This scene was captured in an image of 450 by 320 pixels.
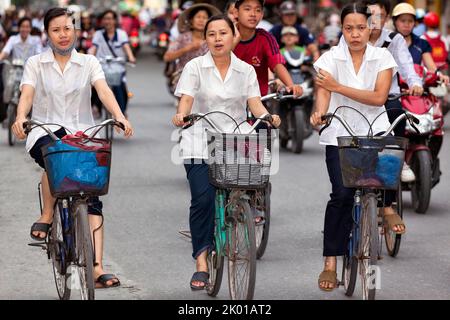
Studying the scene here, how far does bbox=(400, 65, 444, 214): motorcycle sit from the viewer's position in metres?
11.0

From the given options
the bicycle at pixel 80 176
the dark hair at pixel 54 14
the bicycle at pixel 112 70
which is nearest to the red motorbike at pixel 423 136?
the dark hair at pixel 54 14

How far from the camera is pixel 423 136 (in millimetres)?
11375

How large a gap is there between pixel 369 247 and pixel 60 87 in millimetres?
2087

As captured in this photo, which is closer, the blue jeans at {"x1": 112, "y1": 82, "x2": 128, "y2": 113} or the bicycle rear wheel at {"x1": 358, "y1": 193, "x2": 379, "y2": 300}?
the bicycle rear wheel at {"x1": 358, "y1": 193, "x2": 379, "y2": 300}

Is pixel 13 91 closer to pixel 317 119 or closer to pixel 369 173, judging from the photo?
pixel 317 119

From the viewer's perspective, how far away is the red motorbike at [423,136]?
36.2ft

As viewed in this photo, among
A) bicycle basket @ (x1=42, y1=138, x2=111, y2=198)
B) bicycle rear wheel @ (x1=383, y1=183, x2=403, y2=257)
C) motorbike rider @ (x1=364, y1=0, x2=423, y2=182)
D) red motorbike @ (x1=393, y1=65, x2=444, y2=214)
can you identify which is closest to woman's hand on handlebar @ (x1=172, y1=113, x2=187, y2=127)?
bicycle basket @ (x1=42, y1=138, x2=111, y2=198)

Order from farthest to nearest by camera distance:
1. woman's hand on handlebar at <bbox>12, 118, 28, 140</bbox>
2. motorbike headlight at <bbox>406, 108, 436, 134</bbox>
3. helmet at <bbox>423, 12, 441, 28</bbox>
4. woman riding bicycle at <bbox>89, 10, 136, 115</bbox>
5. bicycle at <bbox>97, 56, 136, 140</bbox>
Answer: helmet at <bbox>423, 12, 441, 28</bbox>, woman riding bicycle at <bbox>89, 10, 136, 115</bbox>, bicycle at <bbox>97, 56, 136, 140</bbox>, motorbike headlight at <bbox>406, 108, 436, 134</bbox>, woman's hand on handlebar at <bbox>12, 118, 28, 140</bbox>

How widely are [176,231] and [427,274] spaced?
256cm

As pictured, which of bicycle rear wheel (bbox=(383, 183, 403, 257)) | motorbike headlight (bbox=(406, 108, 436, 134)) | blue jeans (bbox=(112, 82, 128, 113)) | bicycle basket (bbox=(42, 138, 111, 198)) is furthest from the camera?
blue jeans (bbox=(112, 82, 128, 113))

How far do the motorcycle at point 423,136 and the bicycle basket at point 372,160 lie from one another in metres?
3.64

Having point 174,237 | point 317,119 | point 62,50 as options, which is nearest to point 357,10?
point 317,119

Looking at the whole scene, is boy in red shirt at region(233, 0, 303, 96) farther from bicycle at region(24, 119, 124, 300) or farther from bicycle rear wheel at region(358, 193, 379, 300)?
bicycle at region(24, 119, 124, 300)

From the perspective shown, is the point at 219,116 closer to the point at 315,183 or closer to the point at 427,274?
the point at 427,274
